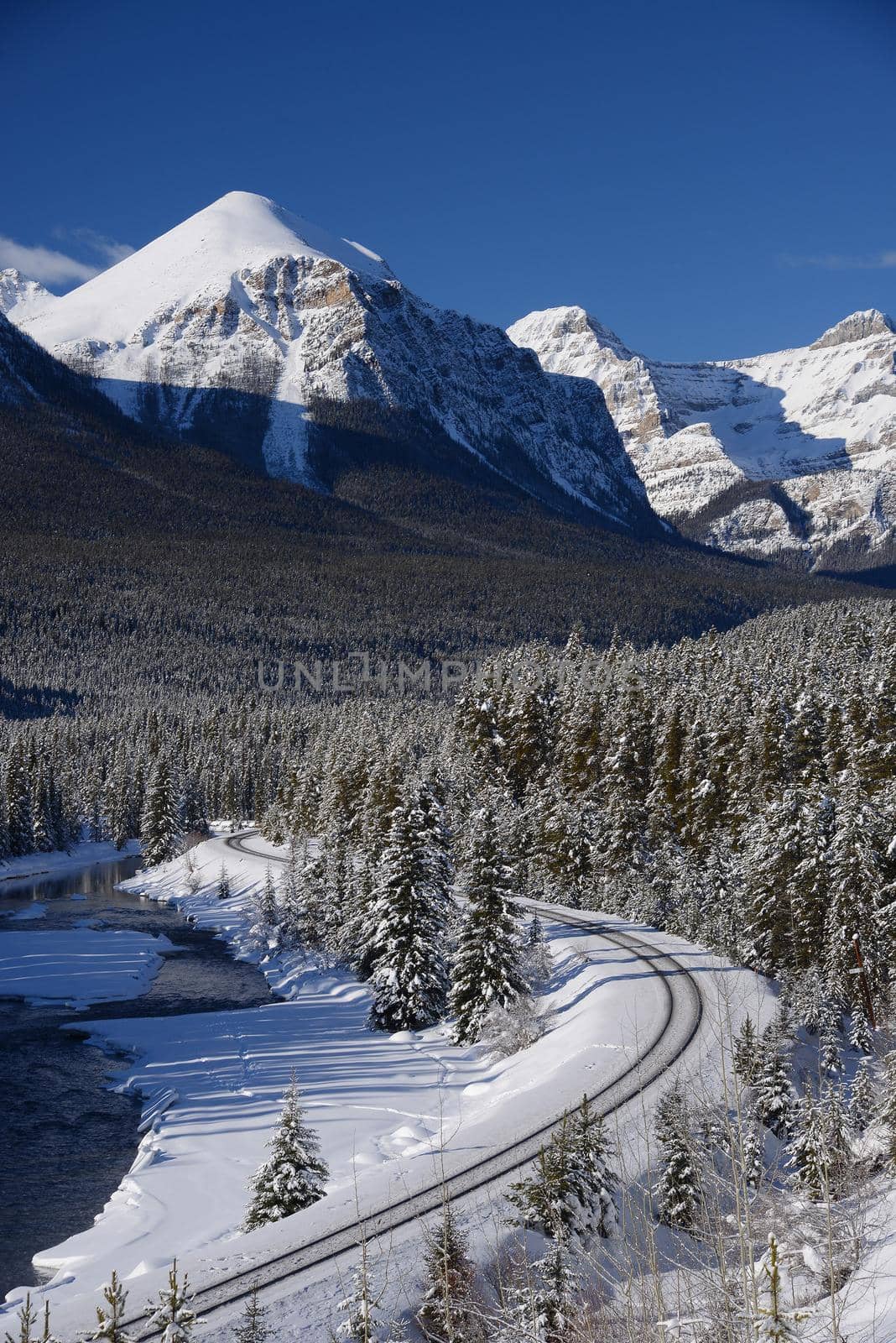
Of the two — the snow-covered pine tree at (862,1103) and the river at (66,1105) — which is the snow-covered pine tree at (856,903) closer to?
the snow-covered pine tree at (862,1103)

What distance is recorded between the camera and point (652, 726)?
6159 cm

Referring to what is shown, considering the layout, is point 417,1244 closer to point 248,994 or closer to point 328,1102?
point 328,1102

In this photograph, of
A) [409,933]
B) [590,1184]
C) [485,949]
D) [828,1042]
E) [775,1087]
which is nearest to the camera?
[590,1184]

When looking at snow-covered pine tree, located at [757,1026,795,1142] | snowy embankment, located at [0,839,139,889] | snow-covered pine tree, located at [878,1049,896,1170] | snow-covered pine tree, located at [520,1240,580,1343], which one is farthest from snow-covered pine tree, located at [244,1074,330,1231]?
snowy embankment, located at [0,839,139,889]

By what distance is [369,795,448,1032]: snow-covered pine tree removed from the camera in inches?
1457

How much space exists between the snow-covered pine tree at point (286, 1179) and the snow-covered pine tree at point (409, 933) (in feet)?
56.9

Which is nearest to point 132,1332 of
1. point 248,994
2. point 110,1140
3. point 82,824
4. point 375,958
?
point 110,1140

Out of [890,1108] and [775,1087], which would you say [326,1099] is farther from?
[890,1108]

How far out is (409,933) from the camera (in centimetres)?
3822

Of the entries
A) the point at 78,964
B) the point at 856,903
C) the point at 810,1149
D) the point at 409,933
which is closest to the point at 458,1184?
the point at 810,1149

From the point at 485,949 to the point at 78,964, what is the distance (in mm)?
24791

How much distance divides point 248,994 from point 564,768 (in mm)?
27816

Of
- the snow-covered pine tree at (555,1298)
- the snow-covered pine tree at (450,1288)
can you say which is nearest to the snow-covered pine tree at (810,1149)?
the snow-covered pine tree at (555,1298)

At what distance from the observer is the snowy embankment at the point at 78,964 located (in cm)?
4294
